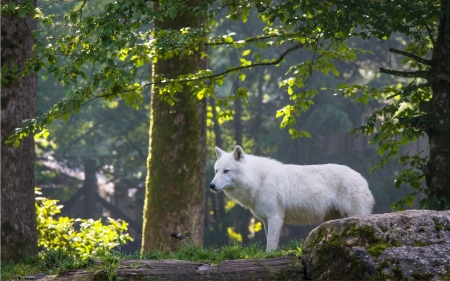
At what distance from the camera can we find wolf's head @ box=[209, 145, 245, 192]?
921 cm

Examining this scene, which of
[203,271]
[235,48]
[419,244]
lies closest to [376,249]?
[419,244]

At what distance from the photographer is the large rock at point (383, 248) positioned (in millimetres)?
5637

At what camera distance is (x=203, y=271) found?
21.0 feet

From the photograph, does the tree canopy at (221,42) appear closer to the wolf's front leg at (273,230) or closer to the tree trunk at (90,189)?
the wolf's front leg at (273,230)

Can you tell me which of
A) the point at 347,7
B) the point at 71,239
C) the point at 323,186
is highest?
the point at 347,7

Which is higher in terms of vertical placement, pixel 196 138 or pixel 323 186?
pixel 196 138

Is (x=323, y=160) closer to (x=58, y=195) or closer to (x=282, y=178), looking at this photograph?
(x=58, y=195)

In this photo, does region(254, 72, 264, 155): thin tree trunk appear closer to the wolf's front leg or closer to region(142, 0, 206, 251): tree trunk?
region(142, 0, 206, 251): tree trunk

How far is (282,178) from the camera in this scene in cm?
927

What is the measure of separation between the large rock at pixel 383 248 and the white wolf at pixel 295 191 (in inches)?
113

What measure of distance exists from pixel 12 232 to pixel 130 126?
77.0 ft

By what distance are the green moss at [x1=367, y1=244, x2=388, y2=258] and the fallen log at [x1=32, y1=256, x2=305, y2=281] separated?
31.9 inches

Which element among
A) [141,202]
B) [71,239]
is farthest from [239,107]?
[71,239]

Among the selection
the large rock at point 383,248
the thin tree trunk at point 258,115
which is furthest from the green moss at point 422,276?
the thin tree trunk at point 258,115
